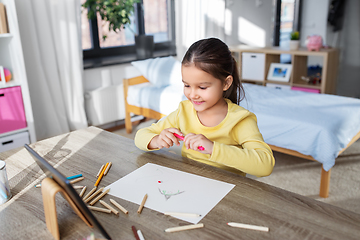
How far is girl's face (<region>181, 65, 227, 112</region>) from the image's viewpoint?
1.01m

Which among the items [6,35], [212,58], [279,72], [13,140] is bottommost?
[13,140]

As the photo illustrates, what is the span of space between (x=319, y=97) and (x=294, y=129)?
0.68 m

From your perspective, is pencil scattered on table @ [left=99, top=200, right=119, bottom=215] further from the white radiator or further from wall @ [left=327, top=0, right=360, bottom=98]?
wall @ [left=327, top=0, right=360, bottom=98]

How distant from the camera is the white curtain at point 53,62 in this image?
2.63 metres

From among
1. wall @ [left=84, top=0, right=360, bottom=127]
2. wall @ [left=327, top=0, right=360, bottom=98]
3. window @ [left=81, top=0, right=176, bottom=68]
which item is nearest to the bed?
window @ [left=81, top=0, right=176, bottom=68]

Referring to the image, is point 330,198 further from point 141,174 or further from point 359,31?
point 359,31

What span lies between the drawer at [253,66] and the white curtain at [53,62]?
2.02m

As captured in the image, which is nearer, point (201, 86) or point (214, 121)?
point (201, 86)

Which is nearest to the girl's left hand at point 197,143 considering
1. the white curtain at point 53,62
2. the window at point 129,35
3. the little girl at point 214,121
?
the little girl at point 214,121

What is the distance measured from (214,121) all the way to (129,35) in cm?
295

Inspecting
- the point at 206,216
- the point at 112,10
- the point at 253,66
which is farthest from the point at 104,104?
the point at 206,216

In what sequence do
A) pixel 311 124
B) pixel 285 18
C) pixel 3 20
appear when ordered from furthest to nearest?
pixel 285 18 → pixel 3 20 → pixel 311 124

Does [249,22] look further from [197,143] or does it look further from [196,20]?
[197,143]

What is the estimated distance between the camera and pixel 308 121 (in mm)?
1983
